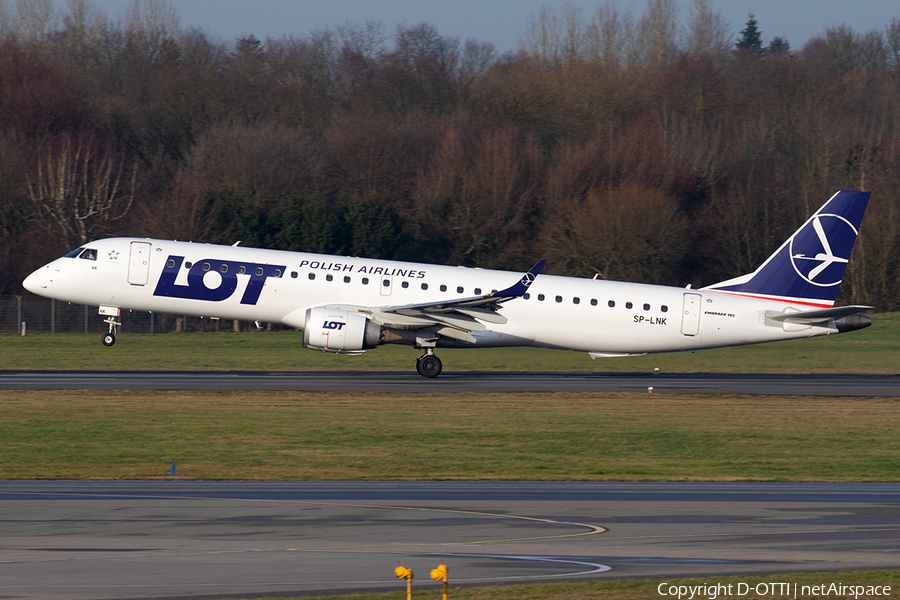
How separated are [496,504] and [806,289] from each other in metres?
23.1

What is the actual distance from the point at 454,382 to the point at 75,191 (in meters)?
39.7

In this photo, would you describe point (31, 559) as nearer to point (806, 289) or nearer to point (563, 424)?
point (563, 424)

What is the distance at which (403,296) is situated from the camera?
3397 centimetres

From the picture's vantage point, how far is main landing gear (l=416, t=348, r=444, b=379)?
114 ft

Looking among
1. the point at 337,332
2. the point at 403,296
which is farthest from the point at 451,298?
the point at 337,332

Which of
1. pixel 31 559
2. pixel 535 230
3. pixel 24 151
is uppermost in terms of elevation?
pixel 24 151

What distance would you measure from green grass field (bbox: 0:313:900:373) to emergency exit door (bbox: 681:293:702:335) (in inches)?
134

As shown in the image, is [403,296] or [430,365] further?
[430,365]

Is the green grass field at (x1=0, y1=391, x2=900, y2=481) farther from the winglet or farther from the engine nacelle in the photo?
the winglet

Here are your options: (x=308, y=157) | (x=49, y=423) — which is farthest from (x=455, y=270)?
(x=308, y=157)

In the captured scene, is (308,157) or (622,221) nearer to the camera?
(622,221)

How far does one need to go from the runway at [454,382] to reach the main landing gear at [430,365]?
235 millimetres

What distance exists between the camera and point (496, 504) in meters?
15.6

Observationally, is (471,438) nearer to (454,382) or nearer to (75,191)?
(454,382)
